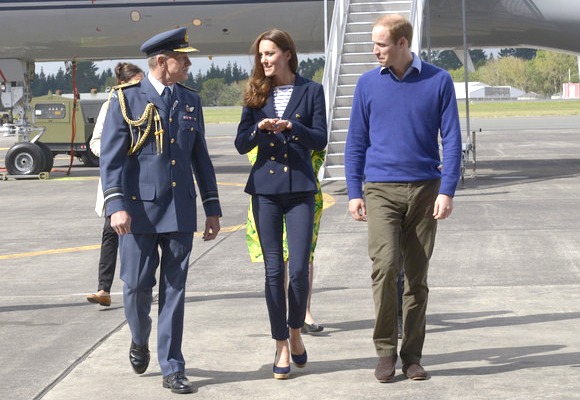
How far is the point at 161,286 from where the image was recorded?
6.20 m

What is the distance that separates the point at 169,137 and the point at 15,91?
17196mm

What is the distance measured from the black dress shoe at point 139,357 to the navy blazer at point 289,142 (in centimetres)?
105

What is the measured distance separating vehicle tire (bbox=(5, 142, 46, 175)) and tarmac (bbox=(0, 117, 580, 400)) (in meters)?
7.00

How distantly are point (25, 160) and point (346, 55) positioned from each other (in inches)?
281

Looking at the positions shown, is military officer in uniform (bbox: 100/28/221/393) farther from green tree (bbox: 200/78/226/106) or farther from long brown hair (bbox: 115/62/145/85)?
green tree (bbox: 200/78/226/106)

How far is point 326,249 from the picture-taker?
11578 millimetres

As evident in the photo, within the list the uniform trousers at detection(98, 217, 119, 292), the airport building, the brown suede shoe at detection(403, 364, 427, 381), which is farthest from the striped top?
the airport building

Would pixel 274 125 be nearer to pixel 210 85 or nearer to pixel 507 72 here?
pixel 210 85

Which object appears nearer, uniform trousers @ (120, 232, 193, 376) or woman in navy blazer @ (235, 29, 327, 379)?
uniform trousers @ (120, 232, 193, 376)

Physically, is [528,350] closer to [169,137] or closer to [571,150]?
[169,137]

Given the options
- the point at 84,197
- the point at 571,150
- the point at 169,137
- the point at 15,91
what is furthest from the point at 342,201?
the point at 571,150

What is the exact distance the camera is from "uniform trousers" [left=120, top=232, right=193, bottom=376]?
19.9ft

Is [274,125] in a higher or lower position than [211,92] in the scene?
higher

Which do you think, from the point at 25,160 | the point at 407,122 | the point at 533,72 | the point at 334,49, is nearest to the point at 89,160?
the point at 25,160
